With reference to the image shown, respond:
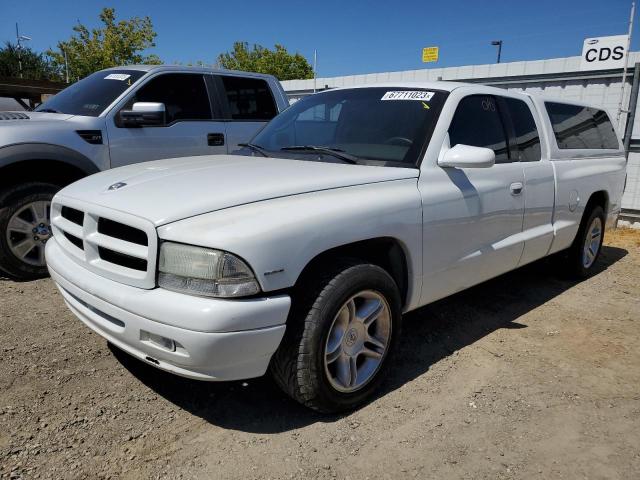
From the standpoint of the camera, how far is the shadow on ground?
2646 millimetres

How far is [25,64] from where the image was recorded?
1287 inches

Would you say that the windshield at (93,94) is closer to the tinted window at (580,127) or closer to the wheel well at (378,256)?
the wheel well at (378,256)

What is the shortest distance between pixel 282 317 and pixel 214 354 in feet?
1.07

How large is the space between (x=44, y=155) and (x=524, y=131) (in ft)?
12.8

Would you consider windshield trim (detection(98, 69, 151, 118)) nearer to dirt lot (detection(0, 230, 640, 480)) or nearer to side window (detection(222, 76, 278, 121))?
side window (detection(222, 76, 278, 121))

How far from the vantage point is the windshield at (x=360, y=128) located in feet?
10.1

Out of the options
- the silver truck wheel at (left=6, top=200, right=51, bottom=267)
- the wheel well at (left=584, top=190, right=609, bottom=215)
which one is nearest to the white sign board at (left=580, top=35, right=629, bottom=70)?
the wheel well at (left=584, top=190, right=609, bottom=215)

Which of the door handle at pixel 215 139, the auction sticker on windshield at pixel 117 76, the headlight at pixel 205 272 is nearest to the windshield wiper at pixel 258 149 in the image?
the headlight at pixel 205 272

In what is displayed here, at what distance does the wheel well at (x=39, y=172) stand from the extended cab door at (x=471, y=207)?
322 cm

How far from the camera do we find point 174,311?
6.83ft

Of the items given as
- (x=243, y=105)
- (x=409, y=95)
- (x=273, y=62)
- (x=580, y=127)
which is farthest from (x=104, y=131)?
(x=273, y=62)

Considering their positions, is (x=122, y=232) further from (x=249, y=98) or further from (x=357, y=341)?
(x=249, y=98)

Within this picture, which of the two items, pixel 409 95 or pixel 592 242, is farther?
pixel 592 242

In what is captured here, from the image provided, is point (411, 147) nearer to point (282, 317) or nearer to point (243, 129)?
point (282, 317)
